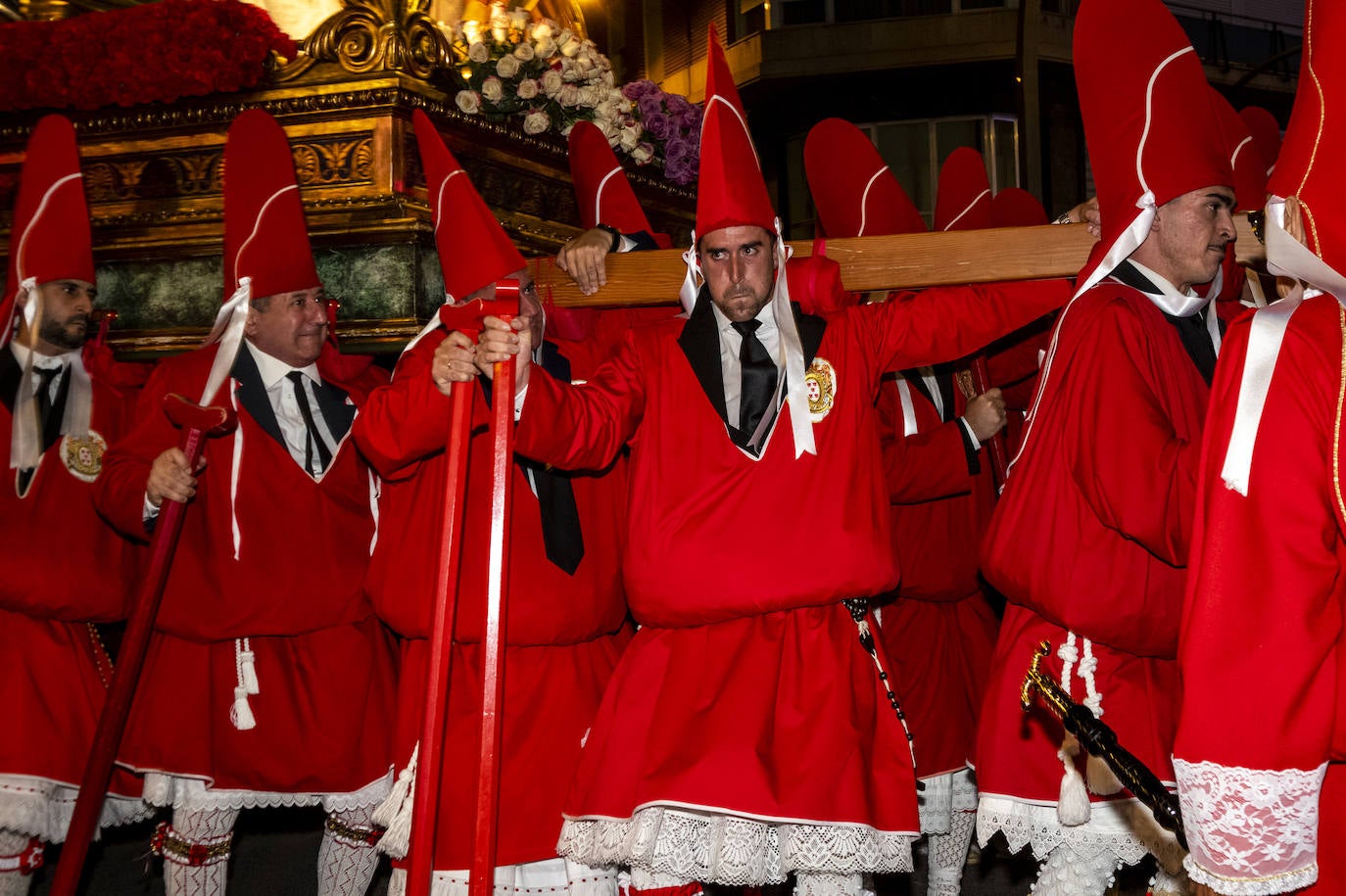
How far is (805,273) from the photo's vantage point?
3.77 m

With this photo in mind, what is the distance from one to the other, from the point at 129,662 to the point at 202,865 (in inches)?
29.3

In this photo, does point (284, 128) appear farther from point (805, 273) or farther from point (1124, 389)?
point (1124, 389)

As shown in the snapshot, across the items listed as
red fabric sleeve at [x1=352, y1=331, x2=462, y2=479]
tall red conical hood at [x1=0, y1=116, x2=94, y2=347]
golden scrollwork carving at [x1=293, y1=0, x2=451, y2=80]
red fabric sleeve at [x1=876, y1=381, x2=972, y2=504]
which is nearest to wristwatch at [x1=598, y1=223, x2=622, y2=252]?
red fabric sleeve at [x1=352, y1=331, x2=462, y2=479]

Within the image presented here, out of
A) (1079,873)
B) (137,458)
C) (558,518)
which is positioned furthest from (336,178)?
(1079,873)

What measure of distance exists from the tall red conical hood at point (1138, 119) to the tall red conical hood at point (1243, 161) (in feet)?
3.22

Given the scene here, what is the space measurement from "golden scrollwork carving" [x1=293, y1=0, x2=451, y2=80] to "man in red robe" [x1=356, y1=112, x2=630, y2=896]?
1.28m

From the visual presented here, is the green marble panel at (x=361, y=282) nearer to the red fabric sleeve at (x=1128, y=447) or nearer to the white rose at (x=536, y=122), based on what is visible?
the white rose at (x=536, y=122)

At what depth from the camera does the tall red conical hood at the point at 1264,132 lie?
5250 millimetres

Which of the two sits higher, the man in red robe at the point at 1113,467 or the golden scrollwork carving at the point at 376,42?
the golden scrollwork carving at the point at 376,42

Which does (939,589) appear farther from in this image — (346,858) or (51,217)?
(51,217)

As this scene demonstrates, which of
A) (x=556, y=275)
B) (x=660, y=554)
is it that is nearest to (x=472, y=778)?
(x=660, y=554)

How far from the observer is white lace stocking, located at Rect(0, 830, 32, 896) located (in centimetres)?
420

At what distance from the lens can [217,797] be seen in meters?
4.21

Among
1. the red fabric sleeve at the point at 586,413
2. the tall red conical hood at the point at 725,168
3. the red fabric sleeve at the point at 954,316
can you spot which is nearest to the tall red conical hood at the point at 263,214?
the red fabric sleeve at the point at 586,413
